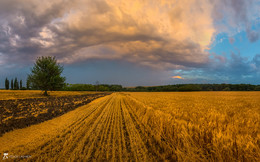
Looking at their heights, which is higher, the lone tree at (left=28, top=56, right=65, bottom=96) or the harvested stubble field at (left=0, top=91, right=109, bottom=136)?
the lone tree at (left=28, top=56, right=65, bottom=96)

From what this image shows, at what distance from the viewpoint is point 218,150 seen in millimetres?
2742

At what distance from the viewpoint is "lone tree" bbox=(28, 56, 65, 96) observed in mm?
35281

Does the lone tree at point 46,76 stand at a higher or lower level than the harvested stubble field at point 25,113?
higher

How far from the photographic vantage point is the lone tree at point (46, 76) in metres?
35.3

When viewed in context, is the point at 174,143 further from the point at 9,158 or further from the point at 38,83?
the point at 38,83

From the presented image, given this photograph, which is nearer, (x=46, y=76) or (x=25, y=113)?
(x=25, y=113)

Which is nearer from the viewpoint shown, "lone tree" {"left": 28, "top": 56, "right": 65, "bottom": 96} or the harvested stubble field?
the harvested stubble field

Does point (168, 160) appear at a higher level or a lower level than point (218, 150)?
lower

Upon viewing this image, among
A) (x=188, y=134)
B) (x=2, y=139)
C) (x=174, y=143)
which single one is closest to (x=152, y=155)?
(x=174, y=143)

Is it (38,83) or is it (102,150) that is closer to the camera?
(102,150)

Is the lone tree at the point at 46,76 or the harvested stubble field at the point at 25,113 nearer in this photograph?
the harvested stubble field at the point at 25,113

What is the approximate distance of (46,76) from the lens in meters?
36.8

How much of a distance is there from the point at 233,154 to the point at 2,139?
7.95m

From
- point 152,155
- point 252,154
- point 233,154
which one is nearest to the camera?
point 252,154
